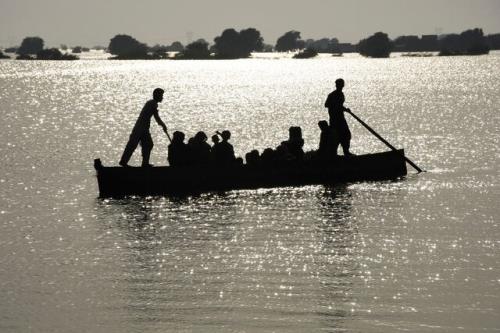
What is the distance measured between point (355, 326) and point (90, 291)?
4.35 metres

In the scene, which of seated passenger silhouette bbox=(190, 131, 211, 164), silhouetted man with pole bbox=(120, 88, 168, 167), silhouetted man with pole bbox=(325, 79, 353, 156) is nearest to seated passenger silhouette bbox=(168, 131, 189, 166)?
seated passenger silhouette bbox=(190, 131, 211, 164)

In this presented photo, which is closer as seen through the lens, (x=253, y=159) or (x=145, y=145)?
(x=145, y=145)

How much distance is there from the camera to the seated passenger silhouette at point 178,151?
84.6ft

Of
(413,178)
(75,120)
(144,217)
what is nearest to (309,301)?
(144,217)

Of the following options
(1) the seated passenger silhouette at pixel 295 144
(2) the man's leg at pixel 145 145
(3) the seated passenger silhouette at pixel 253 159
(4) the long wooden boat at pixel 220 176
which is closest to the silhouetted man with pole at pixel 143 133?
(2) the man's leg at pixel 145 145

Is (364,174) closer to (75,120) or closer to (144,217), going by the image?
(144,217)

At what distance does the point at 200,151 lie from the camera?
85.5 feet

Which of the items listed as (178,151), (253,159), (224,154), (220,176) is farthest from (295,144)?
(178,151)

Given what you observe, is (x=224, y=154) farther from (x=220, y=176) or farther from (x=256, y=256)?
(x=256, y=256)

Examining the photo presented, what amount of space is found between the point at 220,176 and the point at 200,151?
0.86 metres

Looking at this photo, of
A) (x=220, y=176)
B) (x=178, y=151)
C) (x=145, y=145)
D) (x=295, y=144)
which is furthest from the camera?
(x=295, y=144)

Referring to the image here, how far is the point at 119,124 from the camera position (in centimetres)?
6175

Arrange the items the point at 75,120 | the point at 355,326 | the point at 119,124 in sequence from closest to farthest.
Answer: the point at 355,326, the point at 119,124, the point at 75,120

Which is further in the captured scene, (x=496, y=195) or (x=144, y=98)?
(x=144, y=98)
